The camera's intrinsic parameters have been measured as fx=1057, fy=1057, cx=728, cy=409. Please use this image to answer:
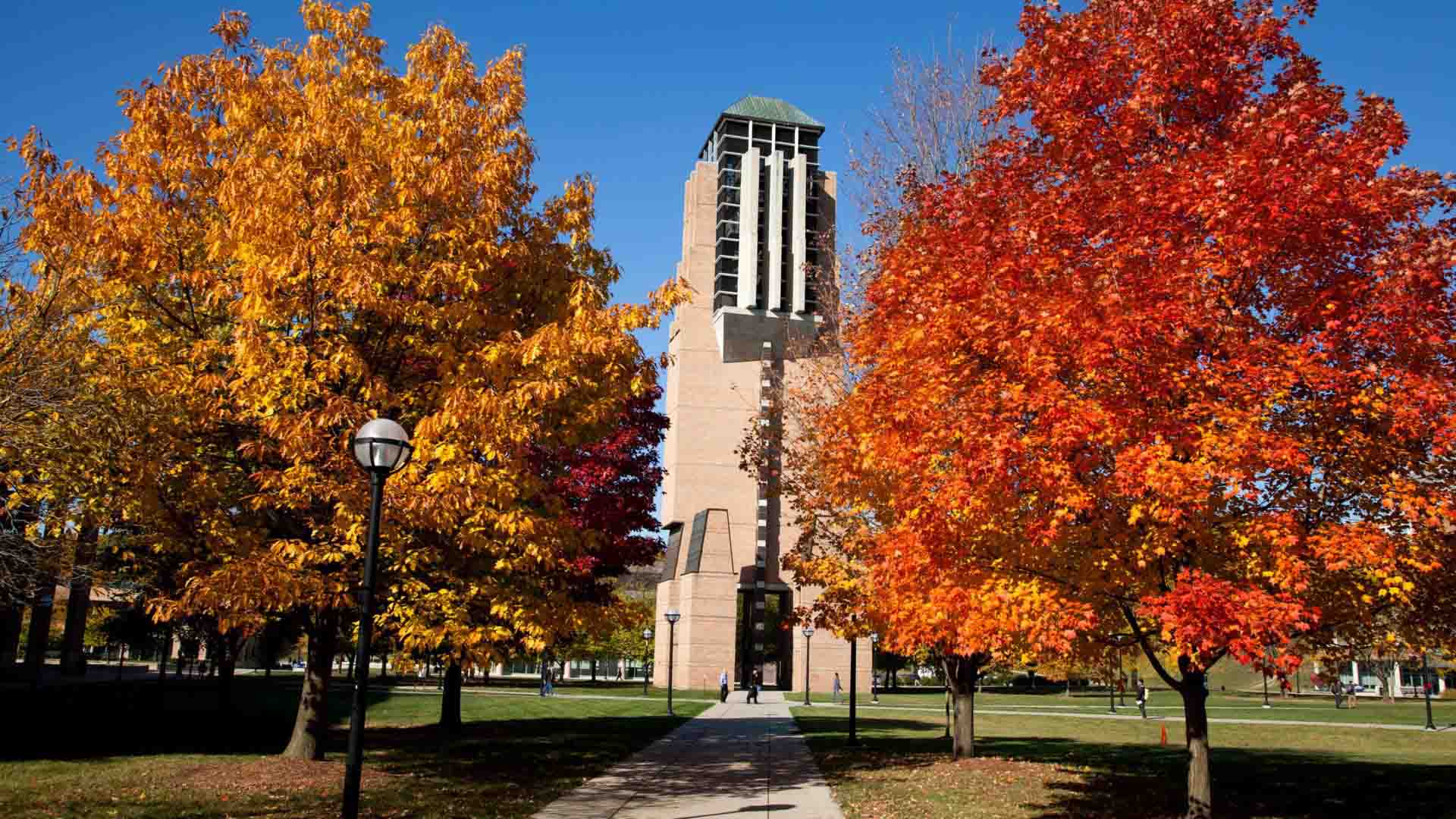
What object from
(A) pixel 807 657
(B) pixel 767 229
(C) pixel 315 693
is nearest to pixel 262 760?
(C) pixel 315 693

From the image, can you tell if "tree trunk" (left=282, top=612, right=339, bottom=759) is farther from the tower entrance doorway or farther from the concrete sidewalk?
the tower entrance doorway

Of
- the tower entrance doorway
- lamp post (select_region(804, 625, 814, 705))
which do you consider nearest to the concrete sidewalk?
lamp post (select_region(804, 625, 814, 705))

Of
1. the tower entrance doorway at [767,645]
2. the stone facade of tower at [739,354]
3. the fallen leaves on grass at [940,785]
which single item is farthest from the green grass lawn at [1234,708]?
the fallen leaves on grass at [940,785]

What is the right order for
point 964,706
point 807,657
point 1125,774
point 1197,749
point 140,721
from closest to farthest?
point 1197,749, point 1125,774, point 964,706, point 140,721, point 807,657

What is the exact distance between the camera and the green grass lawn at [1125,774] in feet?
48.8

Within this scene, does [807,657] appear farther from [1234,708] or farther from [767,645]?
Result: [767,645]

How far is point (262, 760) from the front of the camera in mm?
16172

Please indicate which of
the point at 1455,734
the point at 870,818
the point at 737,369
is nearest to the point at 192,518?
the point at 870,818

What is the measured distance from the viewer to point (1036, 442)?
34.9 feet

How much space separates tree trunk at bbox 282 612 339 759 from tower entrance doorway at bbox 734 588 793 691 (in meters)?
46.1

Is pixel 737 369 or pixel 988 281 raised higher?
pixel 737 369

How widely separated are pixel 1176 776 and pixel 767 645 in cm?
7080

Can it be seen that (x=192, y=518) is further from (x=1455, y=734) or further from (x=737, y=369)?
(x=737, y=369)

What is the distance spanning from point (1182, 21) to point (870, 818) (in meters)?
10.4
